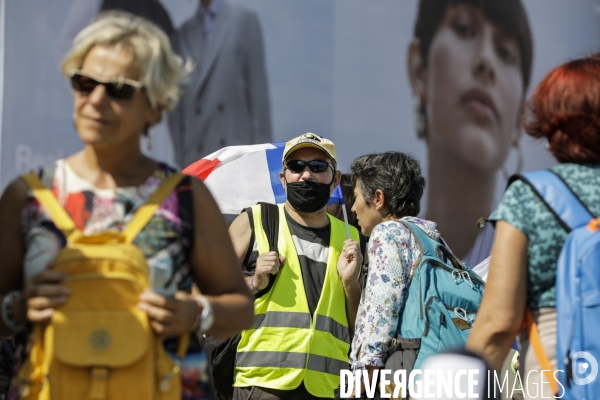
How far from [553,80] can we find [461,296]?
116cm

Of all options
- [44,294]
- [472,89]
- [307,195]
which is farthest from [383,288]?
[472,89]

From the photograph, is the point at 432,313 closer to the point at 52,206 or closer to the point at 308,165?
the point at 308,165

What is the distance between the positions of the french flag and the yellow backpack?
3.07 metres

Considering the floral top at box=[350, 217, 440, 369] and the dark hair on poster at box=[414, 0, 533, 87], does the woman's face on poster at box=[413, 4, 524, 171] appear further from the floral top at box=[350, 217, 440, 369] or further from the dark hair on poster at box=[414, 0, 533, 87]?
the floral top at box=[350, 217, 440, 369]

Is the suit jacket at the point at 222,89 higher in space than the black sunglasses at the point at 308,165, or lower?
higher

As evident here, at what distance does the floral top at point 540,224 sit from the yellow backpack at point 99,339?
1032mm

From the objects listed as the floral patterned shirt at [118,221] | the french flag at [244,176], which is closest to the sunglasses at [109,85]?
the floral patterned shirt at [118,221]

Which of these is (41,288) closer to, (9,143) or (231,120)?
(9,143)

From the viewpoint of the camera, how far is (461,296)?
3498 millimetres

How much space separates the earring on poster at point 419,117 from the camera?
938 cm

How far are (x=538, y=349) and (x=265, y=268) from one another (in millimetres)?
1866

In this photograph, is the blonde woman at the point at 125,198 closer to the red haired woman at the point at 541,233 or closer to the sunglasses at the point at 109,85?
the sunglasses at the point at 109,85

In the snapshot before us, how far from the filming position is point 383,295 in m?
3.53

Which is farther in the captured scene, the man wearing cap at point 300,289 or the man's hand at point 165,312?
the man wearing cap at point 300,289
